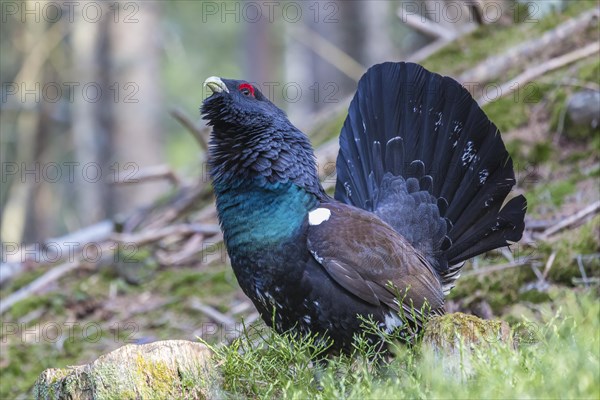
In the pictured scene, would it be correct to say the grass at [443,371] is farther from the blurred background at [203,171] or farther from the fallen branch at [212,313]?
the fallen branch at [212,313]

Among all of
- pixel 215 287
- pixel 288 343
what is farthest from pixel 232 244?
pixel 215 287

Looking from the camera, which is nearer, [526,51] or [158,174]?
[526,51]

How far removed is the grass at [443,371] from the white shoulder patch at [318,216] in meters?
0.79

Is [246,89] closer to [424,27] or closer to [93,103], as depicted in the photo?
[424,27]

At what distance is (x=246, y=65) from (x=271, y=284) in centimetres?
1695

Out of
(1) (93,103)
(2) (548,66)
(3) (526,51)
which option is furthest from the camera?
(1) (93,103)

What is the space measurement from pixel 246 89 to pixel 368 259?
1434 millimetres

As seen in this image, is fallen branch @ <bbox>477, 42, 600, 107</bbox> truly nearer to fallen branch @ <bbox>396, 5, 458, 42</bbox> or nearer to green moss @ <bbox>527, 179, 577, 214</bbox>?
green moss @ <bbox>527, 179, 577, 214</bbox>

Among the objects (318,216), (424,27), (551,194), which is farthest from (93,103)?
(318,216)

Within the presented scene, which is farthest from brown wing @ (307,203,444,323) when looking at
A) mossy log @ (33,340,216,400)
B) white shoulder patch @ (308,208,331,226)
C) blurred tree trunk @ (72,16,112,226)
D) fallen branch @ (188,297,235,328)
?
blurred tree trunk @ (72,16,112,226)

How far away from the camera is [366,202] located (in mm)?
5934

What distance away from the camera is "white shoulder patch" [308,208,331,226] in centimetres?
486

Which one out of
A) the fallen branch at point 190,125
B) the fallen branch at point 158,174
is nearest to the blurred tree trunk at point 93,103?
the fallen branch at point 158,174

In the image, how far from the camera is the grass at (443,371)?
2984 millimetres
